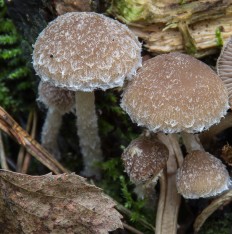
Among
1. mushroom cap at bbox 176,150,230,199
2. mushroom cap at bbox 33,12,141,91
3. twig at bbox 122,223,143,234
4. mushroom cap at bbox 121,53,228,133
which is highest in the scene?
mushroom cap at bbox 33,12,141,91

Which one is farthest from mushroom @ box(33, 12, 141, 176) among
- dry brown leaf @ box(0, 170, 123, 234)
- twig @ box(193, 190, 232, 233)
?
twig @ box(193, 190, 232, 233)

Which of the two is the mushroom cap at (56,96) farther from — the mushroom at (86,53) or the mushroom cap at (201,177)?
the mushroom cap at (201,177)

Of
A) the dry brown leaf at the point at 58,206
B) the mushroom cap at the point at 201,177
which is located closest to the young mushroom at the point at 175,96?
the mushroom cap at the point at 201,177

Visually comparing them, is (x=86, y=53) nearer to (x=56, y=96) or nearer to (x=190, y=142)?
(x=56, y=96)

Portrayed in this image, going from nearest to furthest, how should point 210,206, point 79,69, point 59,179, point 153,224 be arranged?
point 79,69 < point 59,179 < point 210,206 < point 153,224

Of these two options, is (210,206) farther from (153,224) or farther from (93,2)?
(93,2)

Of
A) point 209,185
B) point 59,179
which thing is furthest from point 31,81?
point 209,185

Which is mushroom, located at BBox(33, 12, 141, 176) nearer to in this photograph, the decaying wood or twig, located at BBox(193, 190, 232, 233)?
the decaying wood
